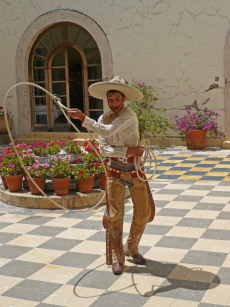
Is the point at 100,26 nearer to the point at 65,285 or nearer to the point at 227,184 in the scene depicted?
the point at 227,184

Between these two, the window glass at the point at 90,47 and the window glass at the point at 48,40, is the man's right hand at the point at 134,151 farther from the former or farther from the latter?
the window glass at the point at 48,40

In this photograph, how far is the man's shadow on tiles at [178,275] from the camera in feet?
12.4

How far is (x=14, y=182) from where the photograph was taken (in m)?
6.70

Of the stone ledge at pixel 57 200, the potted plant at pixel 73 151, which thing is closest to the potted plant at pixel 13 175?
the stone ledge at pixel 57 200

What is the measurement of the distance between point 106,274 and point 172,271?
0.53 m

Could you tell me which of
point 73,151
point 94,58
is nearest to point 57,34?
point 94,58

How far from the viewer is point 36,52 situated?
1273 cm

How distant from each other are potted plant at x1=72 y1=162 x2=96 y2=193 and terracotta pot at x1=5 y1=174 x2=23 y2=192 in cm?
74

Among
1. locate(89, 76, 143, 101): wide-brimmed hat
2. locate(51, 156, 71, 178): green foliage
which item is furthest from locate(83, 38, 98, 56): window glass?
locate(89, 76, 143, 101): wide-brimmed hat

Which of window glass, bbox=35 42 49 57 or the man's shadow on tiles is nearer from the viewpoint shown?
the man's shadow on tiles

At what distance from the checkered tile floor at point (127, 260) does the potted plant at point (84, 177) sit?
465 mm

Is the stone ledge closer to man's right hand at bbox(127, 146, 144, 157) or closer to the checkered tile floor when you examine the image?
the checkered tile floor

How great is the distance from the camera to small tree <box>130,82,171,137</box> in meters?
10.8

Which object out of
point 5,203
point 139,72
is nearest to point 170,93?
point 139,72
